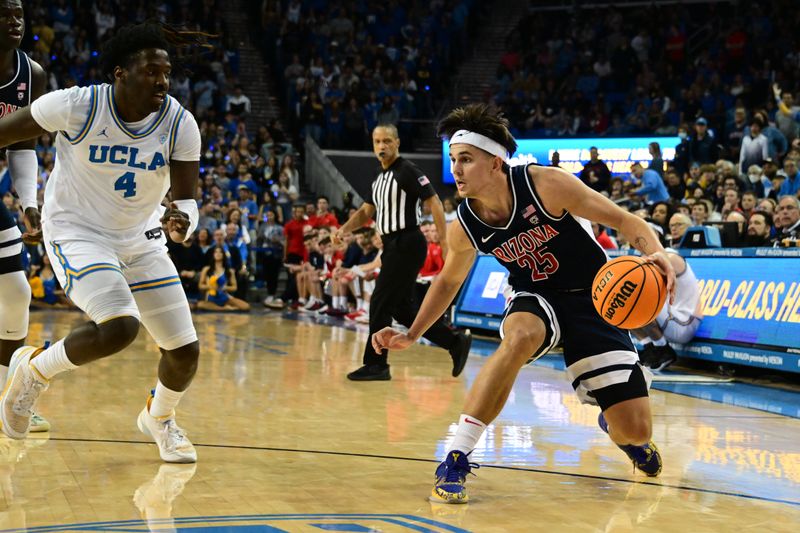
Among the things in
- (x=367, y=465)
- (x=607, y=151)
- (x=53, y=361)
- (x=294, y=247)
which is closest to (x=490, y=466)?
(x=367, y=465)

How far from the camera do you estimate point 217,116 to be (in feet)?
71.4

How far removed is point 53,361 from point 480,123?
88.1 inches

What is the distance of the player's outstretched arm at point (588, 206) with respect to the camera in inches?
169

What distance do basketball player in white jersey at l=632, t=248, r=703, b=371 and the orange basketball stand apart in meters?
4.75

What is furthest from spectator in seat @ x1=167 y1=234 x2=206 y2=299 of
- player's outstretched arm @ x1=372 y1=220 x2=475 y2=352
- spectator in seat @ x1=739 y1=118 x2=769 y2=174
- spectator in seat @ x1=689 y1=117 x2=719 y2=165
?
player's outstretched arm @ x1=372 y1=220 x2=475 y2=352

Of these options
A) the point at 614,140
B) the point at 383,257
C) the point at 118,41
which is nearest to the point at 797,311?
the point at 383,257

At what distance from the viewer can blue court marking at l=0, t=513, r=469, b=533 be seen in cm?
362

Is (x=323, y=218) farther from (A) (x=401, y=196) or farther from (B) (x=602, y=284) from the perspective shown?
(B) (x=602, y=284)

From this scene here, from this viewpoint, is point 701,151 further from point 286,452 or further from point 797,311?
point 286,452

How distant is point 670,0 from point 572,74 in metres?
3.64

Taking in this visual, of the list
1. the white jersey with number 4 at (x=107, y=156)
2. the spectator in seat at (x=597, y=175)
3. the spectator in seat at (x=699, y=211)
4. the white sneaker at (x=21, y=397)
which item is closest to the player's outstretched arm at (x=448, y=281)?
the white jersey with number 4 at (x=107, y=156)

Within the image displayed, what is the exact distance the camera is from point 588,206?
4426mm

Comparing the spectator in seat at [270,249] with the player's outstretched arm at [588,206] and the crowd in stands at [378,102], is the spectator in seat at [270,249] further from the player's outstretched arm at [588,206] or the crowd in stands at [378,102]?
the player's outstretched arm at [588,206]

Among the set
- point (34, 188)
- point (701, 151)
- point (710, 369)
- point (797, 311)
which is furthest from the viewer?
point (701, 151)
